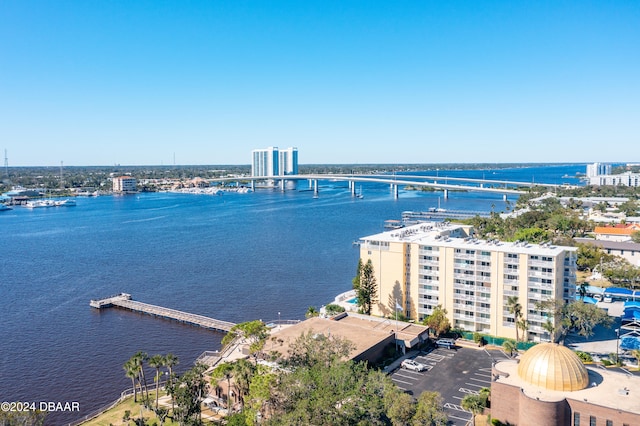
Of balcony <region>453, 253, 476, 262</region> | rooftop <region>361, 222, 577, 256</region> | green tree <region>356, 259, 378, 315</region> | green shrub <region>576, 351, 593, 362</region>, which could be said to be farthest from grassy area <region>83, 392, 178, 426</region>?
green shrub <region>576, 351, 593, 362</region>

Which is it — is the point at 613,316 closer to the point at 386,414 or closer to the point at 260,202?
the point at 386,414

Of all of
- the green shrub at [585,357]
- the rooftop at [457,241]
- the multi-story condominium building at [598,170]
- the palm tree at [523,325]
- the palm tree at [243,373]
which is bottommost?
the green shrub at [585,357]

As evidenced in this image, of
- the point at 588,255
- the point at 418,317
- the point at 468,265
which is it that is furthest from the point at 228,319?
the point at 588,255

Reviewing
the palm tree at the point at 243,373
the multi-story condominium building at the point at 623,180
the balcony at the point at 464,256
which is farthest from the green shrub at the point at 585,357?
the multi-story condominium building at the point at 623,180

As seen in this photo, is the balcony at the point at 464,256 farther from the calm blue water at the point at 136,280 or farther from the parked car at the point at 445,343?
the calm blue water at the point at 136,280

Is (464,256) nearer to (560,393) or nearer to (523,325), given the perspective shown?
(523,325)

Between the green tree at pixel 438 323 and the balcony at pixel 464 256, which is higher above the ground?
the balcony at pixel 464 256
